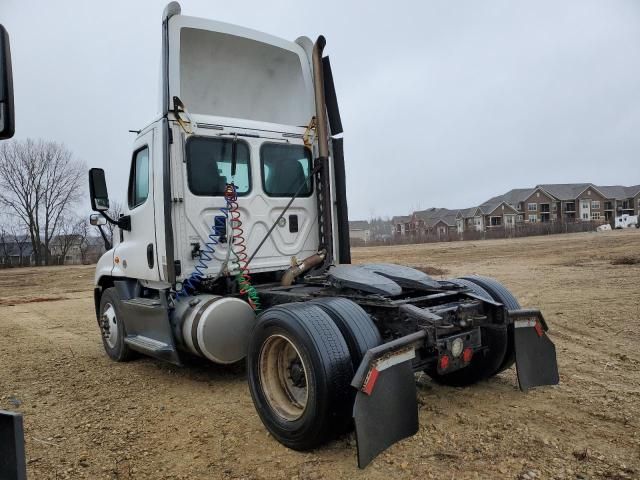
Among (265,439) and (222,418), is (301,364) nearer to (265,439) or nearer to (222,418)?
(265,439)

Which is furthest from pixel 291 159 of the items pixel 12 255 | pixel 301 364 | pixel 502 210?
pixel 502 210

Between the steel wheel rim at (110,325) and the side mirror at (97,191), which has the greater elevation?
the side mirror at (97,191)

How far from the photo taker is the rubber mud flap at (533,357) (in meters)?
3.99

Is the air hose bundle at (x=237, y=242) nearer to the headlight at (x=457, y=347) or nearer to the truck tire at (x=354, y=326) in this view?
the truck tire at (x=354, y=326)

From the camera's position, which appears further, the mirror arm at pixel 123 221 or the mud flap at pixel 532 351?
the mirror arm at pixel 123 221

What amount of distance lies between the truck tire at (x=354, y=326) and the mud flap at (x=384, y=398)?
291 millimetres

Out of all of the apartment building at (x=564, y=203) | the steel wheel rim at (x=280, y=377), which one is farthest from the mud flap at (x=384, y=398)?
the apartment building at (x=564, y=203)

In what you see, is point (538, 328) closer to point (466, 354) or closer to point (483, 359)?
point (483, 359)

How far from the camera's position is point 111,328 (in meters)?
6.29

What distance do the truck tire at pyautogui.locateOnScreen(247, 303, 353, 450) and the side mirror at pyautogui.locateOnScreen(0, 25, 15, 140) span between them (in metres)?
2.08

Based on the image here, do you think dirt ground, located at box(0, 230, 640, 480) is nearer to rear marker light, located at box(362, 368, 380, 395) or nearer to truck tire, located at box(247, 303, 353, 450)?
truck tire, located at box(247, 303, 353, 450)

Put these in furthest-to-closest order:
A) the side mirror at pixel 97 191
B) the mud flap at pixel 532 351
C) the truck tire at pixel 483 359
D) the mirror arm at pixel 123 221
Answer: the mirror arm at pixel 123 221, the side mirror at pixel 97 191, the truck tire at pixel 483 359, the mud flap at pixel 532 351

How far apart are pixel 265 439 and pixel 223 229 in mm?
2457

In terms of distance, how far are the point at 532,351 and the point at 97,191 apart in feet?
16.4
